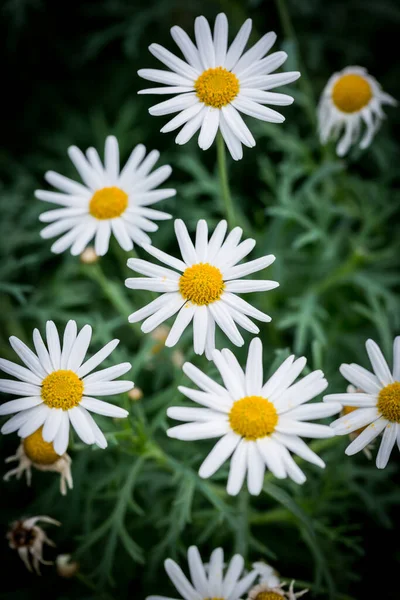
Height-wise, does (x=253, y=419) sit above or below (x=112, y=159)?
below

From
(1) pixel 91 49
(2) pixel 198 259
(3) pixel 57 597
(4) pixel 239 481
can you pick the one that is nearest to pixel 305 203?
(2) pixel 198 259

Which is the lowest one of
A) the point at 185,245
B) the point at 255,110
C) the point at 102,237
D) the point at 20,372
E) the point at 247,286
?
the point at 20,372

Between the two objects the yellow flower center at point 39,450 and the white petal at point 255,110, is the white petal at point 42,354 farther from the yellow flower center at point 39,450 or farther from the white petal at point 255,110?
the white petal at point 255,110

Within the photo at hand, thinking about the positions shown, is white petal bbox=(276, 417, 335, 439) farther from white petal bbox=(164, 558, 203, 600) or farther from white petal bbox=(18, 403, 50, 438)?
white petal bbox=(18, 403, 50, 438)

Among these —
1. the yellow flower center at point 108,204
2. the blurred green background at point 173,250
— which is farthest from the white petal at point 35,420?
the yellow flower center at point 108,204

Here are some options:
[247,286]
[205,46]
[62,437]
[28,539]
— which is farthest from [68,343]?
[205,46]

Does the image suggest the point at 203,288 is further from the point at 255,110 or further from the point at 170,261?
the point at 255,110

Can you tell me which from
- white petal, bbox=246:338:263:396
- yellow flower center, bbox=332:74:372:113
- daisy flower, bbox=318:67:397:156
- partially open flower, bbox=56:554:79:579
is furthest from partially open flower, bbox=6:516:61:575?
yellow flower center, bbox=332:74:372:113
